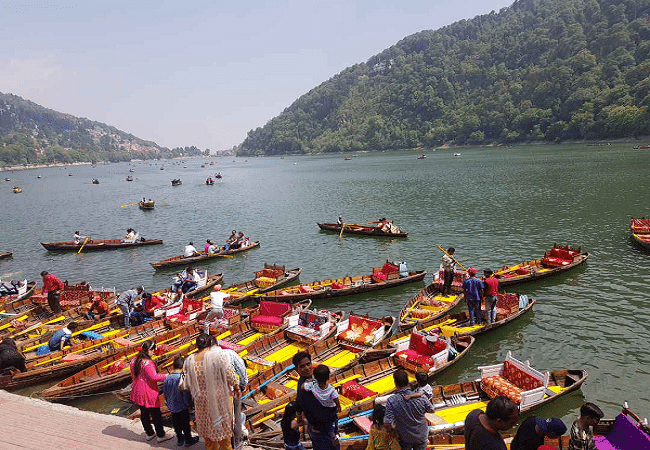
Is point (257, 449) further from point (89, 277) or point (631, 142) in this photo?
point (631, 142)

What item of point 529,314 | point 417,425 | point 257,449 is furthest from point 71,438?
point 529,314

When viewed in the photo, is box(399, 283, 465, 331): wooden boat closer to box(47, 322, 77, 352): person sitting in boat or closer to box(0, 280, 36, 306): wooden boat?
box(47, 322, 77, 352): person sitting in boat

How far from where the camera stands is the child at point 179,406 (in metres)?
8.16

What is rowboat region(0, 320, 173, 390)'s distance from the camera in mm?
14586

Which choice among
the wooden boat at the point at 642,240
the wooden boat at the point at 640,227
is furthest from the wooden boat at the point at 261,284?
the wooden boat at the point at 640,227

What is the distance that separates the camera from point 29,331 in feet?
61.4

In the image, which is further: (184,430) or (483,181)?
(483,181)

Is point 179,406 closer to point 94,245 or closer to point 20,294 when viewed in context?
point 20,294

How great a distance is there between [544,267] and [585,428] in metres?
19.7

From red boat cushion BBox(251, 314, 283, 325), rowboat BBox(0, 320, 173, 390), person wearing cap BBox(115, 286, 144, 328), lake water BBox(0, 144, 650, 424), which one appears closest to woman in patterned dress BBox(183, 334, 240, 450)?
lake water BBox(0, 144, 650, 424)

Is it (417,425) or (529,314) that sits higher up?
(417,425)

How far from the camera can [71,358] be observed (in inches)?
617

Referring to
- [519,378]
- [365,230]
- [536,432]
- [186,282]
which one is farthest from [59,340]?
[365,230]

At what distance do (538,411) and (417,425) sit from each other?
7.84 metres
